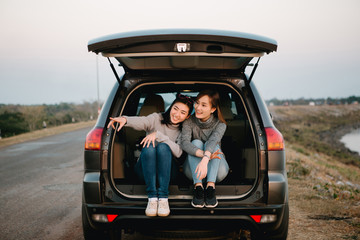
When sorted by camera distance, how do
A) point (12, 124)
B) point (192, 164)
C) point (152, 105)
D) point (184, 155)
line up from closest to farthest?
point (192, 164), point (184, 155), point (152, 105), point (12, 124)

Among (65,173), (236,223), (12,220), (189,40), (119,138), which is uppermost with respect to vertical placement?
(189,40)

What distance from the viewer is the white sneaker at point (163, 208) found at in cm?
288

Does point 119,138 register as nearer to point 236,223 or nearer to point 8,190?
point 236,223

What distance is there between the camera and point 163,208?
9.48 ft

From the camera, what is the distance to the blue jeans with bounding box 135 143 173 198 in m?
3.06

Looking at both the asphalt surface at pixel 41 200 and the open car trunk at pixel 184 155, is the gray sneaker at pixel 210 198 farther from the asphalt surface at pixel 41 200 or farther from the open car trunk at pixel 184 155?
the asphalt surface at pixel 41 200

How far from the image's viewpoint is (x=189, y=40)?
2.78 m

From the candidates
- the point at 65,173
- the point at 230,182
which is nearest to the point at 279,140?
the point at 230,182

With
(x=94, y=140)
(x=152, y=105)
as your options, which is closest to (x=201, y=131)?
(x=152, y=105)

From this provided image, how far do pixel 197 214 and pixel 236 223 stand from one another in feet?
1.09

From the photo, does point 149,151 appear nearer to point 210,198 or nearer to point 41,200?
point 210,198

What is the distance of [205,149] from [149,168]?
1.79 ft

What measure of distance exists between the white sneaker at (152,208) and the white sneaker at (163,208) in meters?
0.04

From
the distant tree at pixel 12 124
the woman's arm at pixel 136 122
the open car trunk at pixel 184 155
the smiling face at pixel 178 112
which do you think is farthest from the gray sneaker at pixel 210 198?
the distant tree at pixel 12 124
